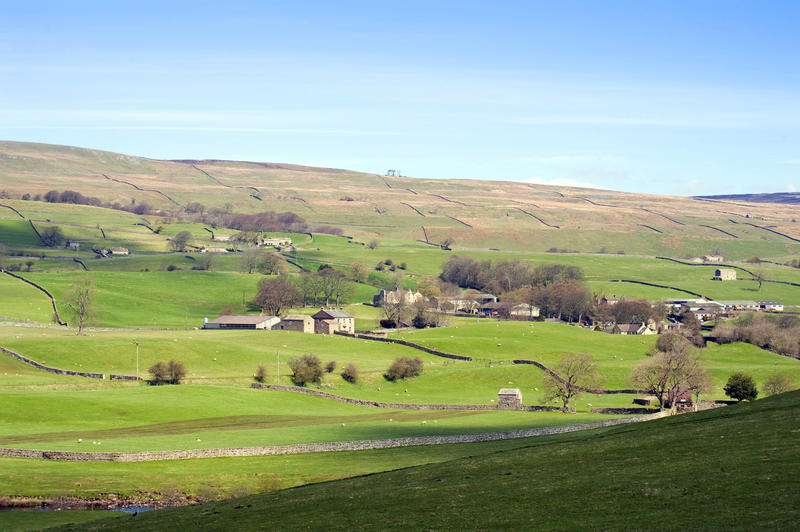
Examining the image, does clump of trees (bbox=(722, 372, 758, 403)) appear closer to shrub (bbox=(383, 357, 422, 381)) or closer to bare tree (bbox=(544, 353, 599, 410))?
bare tree (bbox=(544, 353, 599, 410))

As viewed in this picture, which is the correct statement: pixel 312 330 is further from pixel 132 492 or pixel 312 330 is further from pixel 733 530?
pixel 733 530

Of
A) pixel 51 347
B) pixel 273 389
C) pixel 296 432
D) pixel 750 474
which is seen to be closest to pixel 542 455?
pixel 750 474

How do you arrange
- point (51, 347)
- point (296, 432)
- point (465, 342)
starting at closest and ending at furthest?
1. point (296, 432)
2. point (51, 347)
3. point (465, 342)

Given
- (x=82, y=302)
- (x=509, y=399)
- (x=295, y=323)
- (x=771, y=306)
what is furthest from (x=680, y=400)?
(x=771, y=306)

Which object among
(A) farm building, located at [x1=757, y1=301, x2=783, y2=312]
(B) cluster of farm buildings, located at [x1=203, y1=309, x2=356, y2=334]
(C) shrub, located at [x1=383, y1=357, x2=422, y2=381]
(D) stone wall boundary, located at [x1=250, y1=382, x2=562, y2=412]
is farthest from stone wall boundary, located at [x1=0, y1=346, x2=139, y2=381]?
(A) farm building, located at [x1=757, y1=301, x2=783, y2=312]

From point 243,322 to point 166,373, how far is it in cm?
4388

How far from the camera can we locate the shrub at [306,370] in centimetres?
9731

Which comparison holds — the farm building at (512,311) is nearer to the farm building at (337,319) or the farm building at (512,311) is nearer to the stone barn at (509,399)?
the farm building at (337,319)

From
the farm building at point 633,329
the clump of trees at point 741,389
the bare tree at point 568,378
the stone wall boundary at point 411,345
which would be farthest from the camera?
the farm building at point 633,329

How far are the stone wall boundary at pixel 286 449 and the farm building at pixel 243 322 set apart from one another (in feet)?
251

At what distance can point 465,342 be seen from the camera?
127 m

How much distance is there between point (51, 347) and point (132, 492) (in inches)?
2325

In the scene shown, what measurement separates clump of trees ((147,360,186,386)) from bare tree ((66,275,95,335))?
1086 inches

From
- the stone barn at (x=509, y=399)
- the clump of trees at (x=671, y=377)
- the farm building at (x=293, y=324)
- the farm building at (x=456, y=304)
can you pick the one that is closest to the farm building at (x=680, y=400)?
the clump of trees at (x=671, y=377)
